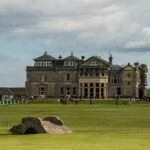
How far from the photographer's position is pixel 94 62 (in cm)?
10369

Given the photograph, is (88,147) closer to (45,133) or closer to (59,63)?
(45,133)

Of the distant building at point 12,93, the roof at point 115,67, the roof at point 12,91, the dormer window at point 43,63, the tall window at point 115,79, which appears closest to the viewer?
the tall window at point 115,79

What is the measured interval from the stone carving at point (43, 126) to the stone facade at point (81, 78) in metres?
84.0

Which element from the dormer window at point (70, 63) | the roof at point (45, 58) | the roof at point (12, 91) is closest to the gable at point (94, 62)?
the dormer window at point (70, 63)

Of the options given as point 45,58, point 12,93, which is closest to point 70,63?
point 45,58

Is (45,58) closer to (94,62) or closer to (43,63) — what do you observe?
(43,63)

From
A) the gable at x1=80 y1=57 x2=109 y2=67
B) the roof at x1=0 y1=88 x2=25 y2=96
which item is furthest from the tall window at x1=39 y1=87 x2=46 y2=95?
the gable at x1=80 y1=57 x2=109 y2=67

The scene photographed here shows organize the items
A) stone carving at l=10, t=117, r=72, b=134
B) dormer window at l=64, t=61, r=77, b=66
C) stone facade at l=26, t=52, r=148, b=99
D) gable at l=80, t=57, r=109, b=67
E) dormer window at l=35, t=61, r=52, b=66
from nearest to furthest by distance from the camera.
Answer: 1. stone carving at l=10, t=117, r=72, b=134
2. gable at l=80, t=57, r=109, b=67
3. stone facade at l=26, t=52, r=148, b=99
4. dormer window at l=64, t=61, r=77, b=66
5. dormer window at l=35, t=61, r=52, b=66

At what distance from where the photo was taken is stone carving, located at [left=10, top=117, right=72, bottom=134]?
17752 millimetres

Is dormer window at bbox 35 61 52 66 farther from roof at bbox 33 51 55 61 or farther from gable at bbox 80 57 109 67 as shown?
gable at bbox 80 57 109 67

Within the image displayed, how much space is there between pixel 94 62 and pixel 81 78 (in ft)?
17.1

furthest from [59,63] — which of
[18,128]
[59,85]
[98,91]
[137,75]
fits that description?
[18,128]

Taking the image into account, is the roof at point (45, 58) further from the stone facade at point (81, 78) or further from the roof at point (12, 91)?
the roof at point (12, 91)

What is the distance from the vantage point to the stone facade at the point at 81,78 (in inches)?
4067
